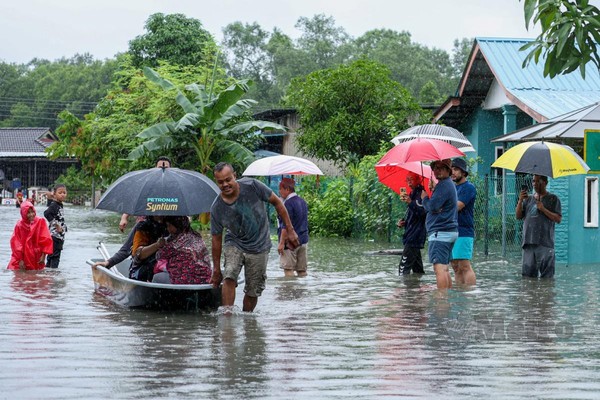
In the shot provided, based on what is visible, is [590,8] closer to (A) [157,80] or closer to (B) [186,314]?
(B) [186,314]

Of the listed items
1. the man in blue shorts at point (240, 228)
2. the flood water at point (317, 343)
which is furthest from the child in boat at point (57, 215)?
the man in blue shorts at point (240, 228)

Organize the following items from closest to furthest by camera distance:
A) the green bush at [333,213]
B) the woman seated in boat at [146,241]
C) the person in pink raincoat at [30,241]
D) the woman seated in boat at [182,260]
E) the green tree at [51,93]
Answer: the woman seated in boat at [182,260] → the woman seated in boat at [146,241] → the person in pink raincoat at [30,241] → the green bush at [333,213] → the green tree at [51,93]

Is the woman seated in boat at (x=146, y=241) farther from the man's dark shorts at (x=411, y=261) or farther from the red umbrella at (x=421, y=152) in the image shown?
the man's dark shorts at (x=411, y=261)

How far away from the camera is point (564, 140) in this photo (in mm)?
20422

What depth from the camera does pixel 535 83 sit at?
93.2ft

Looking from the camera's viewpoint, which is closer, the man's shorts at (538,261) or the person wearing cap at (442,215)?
the person wearing cap at (442,215)

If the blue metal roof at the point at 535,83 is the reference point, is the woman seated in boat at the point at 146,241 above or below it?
below

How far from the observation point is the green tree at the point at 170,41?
5119 centimetres

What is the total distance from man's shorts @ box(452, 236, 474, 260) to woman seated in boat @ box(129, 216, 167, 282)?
13.2 ft

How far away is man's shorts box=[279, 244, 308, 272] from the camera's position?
16422 mm

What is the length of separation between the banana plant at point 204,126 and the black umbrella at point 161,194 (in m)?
18.8

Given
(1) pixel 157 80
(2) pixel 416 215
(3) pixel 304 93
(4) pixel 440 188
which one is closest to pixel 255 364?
(4) pixel 440 188

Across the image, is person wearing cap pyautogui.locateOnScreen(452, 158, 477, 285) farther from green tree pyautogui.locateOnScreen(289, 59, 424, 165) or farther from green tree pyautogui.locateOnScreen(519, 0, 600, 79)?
green tree pyautogui.locateOnScreen(289, 59, 424, 165)

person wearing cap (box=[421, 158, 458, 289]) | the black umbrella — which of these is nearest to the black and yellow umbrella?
person wearing cap (box=[421, 158, 458, 289])
